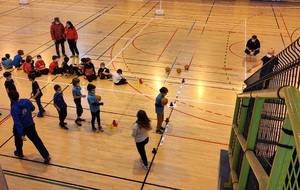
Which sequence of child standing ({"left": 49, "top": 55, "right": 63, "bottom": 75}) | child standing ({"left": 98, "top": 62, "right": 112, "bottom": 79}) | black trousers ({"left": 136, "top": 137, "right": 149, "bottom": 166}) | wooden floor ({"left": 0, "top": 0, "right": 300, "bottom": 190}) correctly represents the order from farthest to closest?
child standing ({"left": 49, "top": 55, "right": 63, "bottom": 75}) < child standing ({"left": 98, "top": 62, "right": 112, "bottom": 79}) < wooden floor ({"left": 0, "top": 0, "right": 300, "bottom": 190}) < black trousers ({"left": 136, "top": 137, "right": 149, "bottom": 166})

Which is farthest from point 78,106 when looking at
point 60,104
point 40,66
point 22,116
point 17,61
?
point 17,61

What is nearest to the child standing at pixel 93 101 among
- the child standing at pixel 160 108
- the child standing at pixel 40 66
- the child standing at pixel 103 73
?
the child standing at pixel 160 108

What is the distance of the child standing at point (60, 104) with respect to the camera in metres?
7.92

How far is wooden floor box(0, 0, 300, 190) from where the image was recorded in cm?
706

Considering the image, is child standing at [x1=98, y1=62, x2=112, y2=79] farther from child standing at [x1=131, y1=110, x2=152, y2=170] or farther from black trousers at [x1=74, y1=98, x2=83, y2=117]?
child standing at [x1=131, y1=110, x2=152, y2=170]

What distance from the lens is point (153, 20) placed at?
19109mm

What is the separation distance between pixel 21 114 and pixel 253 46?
10.3 m

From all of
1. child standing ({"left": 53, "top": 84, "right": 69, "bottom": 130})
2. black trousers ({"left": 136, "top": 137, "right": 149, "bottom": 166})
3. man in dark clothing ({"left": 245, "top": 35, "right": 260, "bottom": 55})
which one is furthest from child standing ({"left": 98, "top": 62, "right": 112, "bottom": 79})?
man in dark clothing ({"left": 245, "top": 35, "right": 260, "bottom": 55})

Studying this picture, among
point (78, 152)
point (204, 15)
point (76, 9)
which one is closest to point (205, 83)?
point (78, 152)

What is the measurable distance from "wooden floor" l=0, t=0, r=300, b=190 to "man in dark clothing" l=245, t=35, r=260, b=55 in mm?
498

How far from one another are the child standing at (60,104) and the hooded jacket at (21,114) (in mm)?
1364

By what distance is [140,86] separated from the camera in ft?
36.5

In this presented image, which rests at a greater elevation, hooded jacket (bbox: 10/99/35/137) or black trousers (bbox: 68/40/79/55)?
hooded jacket (bbox: 10/99/35/137)

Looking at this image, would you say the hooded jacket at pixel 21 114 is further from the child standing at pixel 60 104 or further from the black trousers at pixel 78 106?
the black trousers at pixel 78 106
